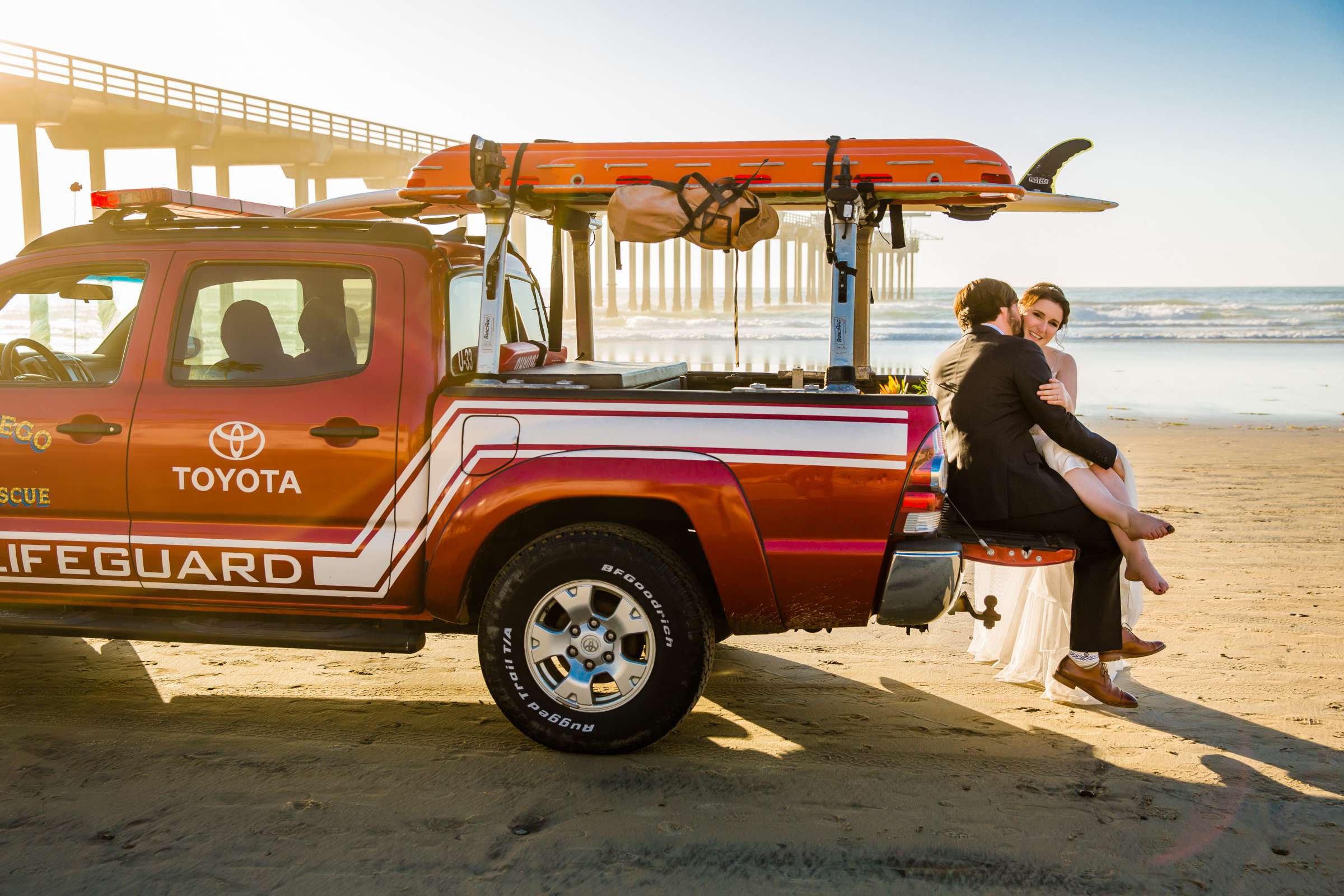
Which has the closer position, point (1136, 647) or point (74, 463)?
point (74, 463)

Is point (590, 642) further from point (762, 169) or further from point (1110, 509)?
point (1110, 509)

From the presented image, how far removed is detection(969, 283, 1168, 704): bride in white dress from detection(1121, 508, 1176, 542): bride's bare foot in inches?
2.8

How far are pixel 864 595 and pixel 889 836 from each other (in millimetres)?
858

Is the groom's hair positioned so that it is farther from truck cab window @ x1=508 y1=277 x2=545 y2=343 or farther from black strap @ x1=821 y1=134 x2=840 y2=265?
truck cab window @ x1=508 y1=277 x2=545 y2=343

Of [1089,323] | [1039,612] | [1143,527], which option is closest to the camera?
[1143,527]

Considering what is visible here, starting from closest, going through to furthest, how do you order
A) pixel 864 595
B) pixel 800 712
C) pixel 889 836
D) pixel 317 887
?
pixel 317 887 < pixel 889 836 < pixel 864 595 < pixel 800 712

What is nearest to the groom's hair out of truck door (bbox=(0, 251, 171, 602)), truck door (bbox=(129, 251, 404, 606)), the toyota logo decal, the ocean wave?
truck door (bbox=(129, 251, 404, 606))

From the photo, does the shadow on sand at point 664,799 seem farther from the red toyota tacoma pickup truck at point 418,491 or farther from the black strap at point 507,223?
the black strap at point 507,223

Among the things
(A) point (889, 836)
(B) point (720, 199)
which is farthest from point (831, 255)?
(A) point (889, 836)

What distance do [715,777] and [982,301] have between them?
2.41 meters

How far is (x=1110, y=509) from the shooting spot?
4562 mm

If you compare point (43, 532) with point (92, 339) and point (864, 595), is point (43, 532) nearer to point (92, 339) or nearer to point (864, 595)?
point (92, 339)

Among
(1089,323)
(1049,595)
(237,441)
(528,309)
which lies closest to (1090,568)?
(1049,595)

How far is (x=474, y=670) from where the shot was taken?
5.31 m
